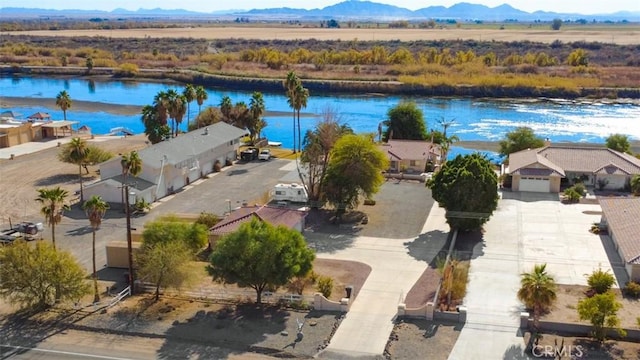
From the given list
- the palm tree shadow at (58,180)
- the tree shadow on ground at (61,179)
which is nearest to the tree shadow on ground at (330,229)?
the tree shadow on ground at (61,179)

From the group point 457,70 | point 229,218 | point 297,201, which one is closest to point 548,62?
point 457,70

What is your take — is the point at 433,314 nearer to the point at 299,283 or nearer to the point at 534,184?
the point at 299,283

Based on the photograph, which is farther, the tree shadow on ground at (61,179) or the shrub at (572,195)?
the tree shadow on ground at (61,179)

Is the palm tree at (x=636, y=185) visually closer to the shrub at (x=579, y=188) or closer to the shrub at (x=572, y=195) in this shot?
the shrub at (x=579, y=188)

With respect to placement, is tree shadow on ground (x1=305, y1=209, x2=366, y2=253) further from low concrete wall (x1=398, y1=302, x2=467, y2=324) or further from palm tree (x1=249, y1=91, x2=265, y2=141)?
palm tree (x1=249, y1=91, x2=265, y2=141)

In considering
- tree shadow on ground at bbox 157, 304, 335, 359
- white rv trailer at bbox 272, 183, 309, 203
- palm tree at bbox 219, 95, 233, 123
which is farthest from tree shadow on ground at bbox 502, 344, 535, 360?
palm tree at bbox 219, 95, 233, 123

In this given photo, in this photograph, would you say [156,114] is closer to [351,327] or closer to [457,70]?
[351,327]

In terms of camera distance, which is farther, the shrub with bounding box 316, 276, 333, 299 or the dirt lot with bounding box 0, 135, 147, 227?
the dirt lot with bounding box 0, 135, 147, 227
